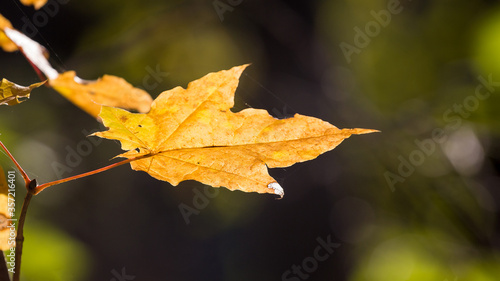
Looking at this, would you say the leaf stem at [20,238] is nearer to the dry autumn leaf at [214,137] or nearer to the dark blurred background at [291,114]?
the dry autumn leaf at [214,137]

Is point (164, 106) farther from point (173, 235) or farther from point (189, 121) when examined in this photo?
point (173, 235)

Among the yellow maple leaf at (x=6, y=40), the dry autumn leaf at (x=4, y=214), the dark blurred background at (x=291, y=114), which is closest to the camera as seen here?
the dry autumn leaf at (x=4, y=214)

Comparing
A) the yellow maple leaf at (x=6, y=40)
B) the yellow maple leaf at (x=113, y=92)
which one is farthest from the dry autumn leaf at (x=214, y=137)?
the yellow maple leaf at (x=6, y=40)

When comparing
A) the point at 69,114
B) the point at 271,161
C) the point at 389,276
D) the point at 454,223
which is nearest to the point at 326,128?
the point at 271,161

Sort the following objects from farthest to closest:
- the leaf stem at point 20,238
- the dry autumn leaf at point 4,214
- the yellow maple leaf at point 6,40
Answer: the yellow maple leaf at point 6,40, the dry autumn leaf at point 4,214, the leaf stem at point 20,238

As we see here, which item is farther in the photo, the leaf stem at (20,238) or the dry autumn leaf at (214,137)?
the dry autumn leaf at (214,137)

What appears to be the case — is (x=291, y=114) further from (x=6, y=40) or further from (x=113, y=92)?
(x=6, y=40)
